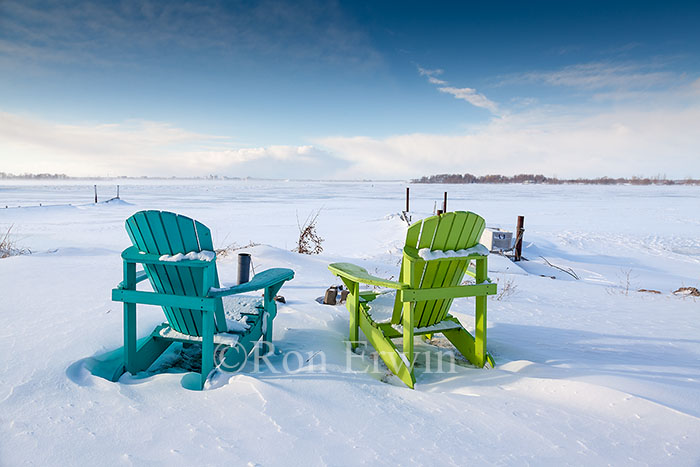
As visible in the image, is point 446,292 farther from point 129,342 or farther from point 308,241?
point 308,241

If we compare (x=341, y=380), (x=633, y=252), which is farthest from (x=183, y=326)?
(x=633, y=252)

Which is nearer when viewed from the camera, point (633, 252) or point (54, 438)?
point (54, 438)

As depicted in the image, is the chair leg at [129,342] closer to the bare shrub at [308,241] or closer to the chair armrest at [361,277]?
the chair armrest at [361,277]

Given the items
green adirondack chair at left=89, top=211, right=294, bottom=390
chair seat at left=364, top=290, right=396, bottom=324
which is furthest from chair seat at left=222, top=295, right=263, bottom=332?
chair seat at left=364, top=290, right=396, bottom=324

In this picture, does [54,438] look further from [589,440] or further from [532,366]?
[532,366]

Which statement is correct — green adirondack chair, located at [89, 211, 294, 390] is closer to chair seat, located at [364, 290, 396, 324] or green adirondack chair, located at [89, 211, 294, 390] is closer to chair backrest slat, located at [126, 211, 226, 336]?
chair backrest slat, located at [126, 211, 226, 336]

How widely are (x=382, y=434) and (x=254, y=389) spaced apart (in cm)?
73

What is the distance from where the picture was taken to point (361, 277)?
2521mm

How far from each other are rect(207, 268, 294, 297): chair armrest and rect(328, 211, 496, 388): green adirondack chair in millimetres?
393

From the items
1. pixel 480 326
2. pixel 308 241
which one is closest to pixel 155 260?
pixel 480 326

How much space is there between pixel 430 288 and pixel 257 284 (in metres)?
1.10

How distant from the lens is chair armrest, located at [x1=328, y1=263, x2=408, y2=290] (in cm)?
238

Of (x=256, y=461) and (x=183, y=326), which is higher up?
(x=183, y=326)

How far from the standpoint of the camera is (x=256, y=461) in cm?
158
